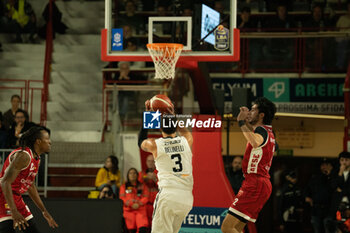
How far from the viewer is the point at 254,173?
815 cm

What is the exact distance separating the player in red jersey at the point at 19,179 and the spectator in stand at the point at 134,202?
12.1ft

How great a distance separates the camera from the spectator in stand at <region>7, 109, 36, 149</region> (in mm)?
12320

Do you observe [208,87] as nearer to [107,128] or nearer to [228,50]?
[228,50]

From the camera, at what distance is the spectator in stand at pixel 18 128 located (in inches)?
485

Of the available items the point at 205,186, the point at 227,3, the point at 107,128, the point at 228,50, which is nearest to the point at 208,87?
the point at 228,50

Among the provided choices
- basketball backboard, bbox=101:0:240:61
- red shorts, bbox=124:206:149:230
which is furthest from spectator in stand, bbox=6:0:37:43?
red shorts, bbox=124:206:149:230

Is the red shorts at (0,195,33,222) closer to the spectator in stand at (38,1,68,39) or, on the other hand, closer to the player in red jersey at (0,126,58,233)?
the player in red jersey at (0,126,58,233)

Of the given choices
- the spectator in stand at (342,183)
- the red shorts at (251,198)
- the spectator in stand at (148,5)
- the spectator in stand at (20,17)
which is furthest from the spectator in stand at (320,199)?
the spectator in stand at (20,17)

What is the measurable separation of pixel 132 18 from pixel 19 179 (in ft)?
31.0

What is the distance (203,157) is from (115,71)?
476 centimetres

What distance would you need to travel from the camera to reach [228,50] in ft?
33.8

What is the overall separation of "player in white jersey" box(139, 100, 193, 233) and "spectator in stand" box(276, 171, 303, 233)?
5.61 m

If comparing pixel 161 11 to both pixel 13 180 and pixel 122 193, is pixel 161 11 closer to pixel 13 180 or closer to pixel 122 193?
pixel 122 193

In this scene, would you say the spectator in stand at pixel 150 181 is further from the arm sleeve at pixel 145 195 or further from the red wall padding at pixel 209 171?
the red wall padding at pixel 209 171
